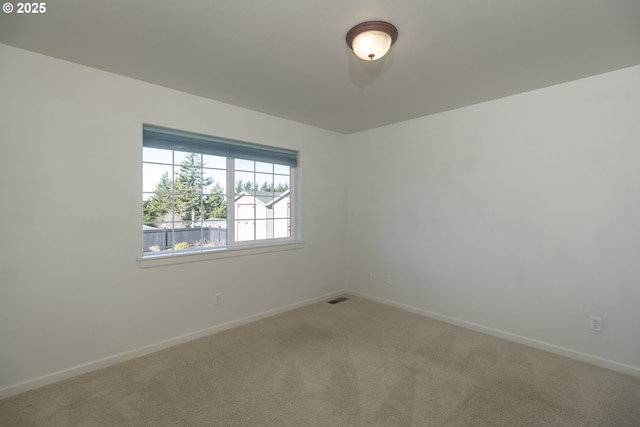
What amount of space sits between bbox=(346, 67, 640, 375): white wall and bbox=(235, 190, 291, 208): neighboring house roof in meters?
1.35

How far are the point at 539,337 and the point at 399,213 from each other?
6.18ft

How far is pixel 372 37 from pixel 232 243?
8.19 ft

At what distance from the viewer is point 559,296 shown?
2717 mm

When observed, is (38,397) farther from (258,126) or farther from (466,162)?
(466,162)

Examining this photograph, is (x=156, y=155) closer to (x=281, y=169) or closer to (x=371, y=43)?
(x=281, y=169)

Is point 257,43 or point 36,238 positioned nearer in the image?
point 257,43

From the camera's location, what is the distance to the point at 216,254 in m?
A: 3.15

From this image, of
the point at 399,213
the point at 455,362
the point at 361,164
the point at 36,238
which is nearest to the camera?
the point at 36,238

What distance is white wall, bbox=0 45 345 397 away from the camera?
2.13m

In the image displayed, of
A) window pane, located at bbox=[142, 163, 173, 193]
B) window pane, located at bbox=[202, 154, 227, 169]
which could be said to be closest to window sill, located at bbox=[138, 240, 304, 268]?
window pane, located at bbox=[142, 163, 173, 193]

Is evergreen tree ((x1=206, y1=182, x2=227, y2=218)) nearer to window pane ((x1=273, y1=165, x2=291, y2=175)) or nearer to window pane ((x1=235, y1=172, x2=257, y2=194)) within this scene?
window pane ((x1=235, y1=172, x2=257, y2=194))

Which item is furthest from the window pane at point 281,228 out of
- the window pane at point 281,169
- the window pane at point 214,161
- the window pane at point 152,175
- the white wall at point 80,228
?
the window pane at point 152,175

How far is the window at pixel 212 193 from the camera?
2879 mm

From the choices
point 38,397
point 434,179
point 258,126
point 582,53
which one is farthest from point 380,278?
point 38,397
